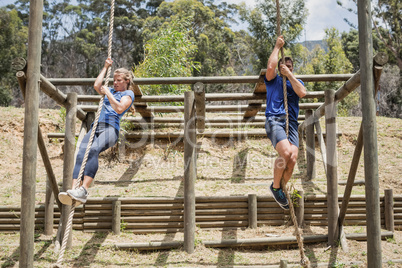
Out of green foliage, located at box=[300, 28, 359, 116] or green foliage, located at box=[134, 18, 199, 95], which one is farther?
green foliage, located at box=[300, 28, 359, 116]

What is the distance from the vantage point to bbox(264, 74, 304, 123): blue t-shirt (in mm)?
4125

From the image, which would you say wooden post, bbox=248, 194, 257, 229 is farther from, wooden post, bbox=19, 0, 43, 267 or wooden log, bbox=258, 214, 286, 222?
wooden post, bbox=19, 0, 43, 267

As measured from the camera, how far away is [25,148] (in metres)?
3.53

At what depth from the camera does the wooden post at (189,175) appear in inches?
192

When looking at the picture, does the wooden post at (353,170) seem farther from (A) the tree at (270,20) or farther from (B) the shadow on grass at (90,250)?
(A) the tree at (270,20)

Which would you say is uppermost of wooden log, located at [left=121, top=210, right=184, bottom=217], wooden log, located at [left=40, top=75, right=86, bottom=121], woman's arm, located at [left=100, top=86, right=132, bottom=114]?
wooden log, located at [left=40, top=75, right=86, bottom=121]

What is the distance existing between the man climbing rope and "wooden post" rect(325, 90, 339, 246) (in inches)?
51.0

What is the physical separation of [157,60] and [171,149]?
104 inches

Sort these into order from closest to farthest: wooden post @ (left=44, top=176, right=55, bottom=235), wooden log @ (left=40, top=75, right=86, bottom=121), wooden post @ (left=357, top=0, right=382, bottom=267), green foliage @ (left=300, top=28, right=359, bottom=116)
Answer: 1. wooden post @ (left=357, top=0, right=382, bottom=267)
2. wooden log @ (left=40, top=75, right=86, bottom=121)
3. wooden post @ (left=44, top=176, right=55, bottom=235)
4. green foliage @ (left=300, top=28, right=359, bottom=116)

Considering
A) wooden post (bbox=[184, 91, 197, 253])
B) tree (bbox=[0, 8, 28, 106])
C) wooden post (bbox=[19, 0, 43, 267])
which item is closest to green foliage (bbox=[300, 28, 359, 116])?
wooden post (bbox=[184, 91, 197, 253])

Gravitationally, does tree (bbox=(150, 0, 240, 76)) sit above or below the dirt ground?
above

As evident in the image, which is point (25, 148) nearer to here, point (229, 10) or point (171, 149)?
point (171, 149)

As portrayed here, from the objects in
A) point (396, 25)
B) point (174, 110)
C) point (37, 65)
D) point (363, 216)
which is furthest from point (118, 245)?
point (396, 25)

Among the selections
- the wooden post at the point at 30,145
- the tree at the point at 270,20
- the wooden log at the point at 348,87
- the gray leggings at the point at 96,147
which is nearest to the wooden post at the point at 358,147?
the wooden log at the point at 348,87
